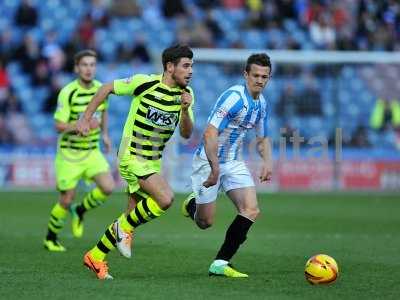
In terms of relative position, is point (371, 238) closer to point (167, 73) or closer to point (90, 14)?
point (167, 73)

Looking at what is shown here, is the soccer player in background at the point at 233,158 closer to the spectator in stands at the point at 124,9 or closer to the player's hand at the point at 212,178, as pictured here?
the player's hand at the point at 212,178

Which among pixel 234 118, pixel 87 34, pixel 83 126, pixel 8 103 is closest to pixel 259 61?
pixel 234 118

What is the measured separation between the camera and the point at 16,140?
24.0 metres

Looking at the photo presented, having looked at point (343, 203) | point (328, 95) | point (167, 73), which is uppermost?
point (167, 73)

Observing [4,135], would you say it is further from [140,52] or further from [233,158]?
[233,158]

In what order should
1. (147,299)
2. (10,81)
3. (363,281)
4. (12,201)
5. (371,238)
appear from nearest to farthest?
(147,299) → (363,281) → (371,238) → (12,201) → (10,81)

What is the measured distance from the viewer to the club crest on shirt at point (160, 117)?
31.1 ft

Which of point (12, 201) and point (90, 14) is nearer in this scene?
point (12, 201)

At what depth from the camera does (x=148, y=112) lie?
9.49 meters

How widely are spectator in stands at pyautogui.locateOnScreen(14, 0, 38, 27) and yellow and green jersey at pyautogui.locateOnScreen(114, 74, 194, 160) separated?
57.2 feet

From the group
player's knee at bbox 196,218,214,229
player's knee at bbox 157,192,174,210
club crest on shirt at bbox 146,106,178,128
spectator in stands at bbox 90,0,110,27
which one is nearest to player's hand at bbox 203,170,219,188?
player's knee at bbox 157,192,174,210

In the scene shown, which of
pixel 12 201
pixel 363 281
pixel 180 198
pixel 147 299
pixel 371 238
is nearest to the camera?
pixel 147 299

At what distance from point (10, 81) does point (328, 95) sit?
8.30 metres

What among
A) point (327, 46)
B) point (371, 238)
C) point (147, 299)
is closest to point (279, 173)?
point (327, 46)
